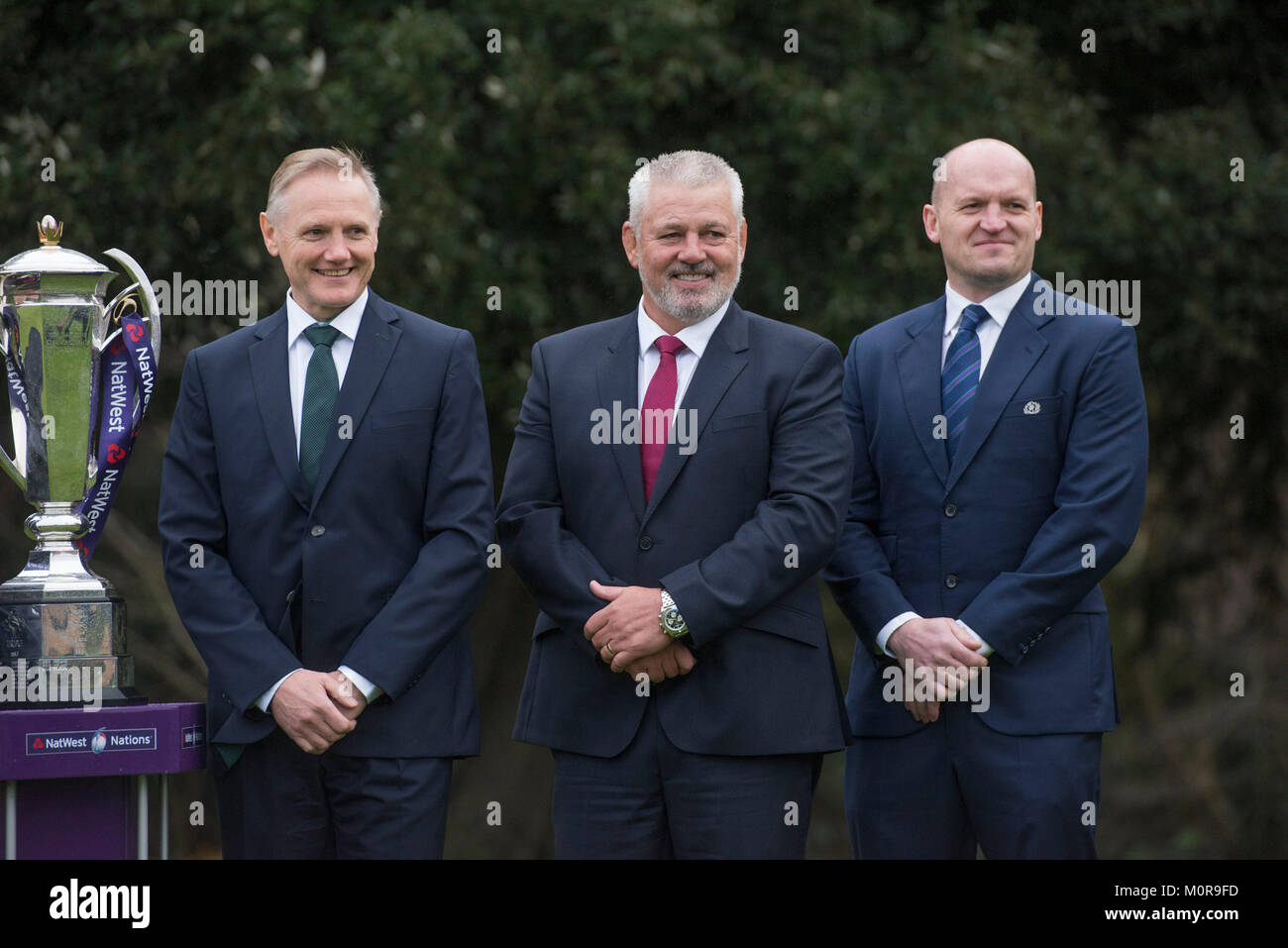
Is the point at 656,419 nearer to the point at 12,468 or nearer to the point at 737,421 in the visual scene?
the point at 737,421

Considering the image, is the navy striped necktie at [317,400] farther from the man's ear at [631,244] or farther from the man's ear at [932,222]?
the man's ear at [932,222]

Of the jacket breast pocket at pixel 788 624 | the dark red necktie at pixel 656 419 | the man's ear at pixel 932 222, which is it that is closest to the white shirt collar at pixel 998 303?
the man's ear at pixel 932 222

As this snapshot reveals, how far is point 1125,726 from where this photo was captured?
1027cm

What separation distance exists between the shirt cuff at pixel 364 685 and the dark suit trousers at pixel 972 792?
1100mm

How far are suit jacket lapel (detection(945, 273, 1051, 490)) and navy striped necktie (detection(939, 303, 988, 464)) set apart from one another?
0.09 feet

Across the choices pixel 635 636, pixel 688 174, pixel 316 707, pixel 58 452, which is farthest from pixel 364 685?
pixel 688 174

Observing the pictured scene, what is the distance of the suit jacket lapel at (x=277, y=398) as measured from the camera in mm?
3719

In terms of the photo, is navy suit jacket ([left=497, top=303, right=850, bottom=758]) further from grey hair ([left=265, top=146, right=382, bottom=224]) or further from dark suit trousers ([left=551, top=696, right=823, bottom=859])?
grey hair ([left=265, top=146, right=382, bottom=224])

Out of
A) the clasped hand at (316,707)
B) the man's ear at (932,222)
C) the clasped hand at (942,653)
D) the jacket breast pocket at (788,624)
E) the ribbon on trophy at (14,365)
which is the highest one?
the man's ear at (932,222)

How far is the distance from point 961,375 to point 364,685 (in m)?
1.53

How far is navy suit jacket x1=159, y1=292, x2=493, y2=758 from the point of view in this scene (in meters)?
3.62

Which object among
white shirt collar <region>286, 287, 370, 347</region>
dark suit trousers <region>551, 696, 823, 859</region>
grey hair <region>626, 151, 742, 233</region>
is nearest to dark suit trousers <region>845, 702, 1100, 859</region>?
dark suit trousers <region>551, 696, 823, 859</region>

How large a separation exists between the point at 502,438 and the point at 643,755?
380cm
